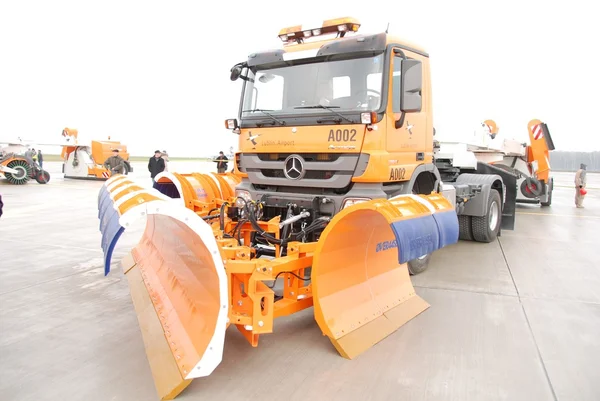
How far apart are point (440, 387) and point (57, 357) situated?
2807 mm

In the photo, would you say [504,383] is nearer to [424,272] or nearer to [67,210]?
[424,272]

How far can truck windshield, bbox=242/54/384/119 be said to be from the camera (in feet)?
15.0

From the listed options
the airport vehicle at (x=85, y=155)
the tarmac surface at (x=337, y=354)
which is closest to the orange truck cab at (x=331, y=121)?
the tarmac surface at (x=337, y=354)

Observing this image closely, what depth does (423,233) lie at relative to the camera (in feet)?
11.0

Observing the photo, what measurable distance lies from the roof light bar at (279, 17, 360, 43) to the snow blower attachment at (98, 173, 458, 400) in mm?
2117

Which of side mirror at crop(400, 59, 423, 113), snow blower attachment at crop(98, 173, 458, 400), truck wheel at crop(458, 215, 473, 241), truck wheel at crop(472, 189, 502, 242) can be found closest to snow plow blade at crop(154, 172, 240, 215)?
snow blower attachment at crop(98, 173, 458, 400)

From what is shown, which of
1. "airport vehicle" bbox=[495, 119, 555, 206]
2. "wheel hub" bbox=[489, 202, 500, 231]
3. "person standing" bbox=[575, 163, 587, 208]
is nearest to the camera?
"wheel hub" bbox=[489, 202, 500, 231]

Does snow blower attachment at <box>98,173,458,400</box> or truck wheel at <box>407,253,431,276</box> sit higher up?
snow blower attachment at <box>98,173,458,400</box>

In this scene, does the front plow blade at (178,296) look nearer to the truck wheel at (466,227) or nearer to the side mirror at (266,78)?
the side mirror at (266,78)

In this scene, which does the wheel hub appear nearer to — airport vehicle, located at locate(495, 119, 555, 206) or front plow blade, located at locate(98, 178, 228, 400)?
airport vehicle, located at locate(495, 119, 555, 206)

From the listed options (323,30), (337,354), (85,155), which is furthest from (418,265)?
(85,155)

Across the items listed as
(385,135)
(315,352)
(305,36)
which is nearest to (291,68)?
(305,36)

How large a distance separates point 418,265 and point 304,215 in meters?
2.01

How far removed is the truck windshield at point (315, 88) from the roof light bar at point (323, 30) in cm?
48
